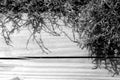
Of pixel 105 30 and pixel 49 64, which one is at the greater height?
pixel 105 30

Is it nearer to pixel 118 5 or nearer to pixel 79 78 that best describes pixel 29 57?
pixel 79 78

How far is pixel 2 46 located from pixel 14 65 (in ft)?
0.28

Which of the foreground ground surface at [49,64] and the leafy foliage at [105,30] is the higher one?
the leafy foliage at [105,30]

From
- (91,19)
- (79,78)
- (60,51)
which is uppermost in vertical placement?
(91,19)

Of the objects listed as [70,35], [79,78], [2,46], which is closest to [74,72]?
[79,78]

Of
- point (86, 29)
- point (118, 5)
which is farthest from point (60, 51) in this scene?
point (118, 5)

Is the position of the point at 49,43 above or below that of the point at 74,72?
above

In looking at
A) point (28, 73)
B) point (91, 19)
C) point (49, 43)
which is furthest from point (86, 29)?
point (28, 73)

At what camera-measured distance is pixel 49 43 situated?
0.82m

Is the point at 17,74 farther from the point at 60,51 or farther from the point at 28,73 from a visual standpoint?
the point at 60,51

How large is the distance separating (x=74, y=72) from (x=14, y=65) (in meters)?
0.23

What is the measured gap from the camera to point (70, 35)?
81 centimetres

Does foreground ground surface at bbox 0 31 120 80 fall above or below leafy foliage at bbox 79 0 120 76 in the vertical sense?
below

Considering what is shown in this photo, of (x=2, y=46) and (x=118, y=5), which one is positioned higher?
(x=118, y=5)
